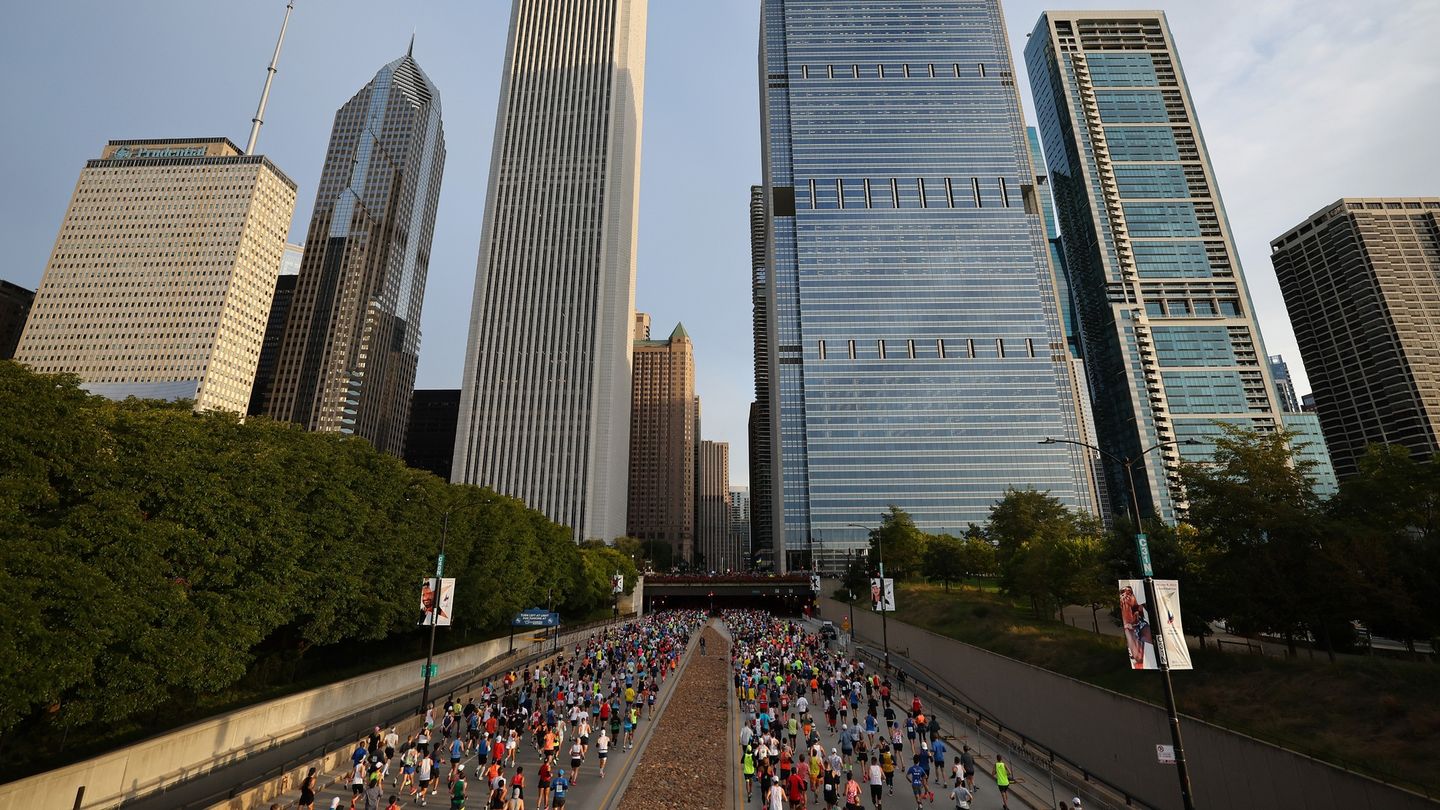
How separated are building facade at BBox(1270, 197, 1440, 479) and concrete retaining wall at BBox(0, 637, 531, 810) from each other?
18831 cm

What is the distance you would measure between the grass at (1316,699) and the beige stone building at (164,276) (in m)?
168

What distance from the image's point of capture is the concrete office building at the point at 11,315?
481 ft

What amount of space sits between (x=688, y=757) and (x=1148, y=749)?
1662 cm

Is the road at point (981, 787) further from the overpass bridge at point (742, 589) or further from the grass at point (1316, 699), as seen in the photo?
the overpass bridge at point (742, 589)

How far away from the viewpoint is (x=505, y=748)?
20.6m

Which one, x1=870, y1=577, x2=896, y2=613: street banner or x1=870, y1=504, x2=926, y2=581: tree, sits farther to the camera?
x1=870, y1=504, x2=926, y2=581: tree

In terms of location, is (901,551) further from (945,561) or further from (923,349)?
(923,349)

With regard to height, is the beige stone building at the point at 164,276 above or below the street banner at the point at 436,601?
above

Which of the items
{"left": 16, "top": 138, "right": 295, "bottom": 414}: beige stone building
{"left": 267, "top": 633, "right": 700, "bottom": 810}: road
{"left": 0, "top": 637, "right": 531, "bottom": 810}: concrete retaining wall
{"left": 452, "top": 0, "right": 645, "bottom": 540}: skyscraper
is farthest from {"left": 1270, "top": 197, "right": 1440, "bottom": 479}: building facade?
{"left": 16, "top": 138, "right": 295, "bottom": 414}: beige stone building

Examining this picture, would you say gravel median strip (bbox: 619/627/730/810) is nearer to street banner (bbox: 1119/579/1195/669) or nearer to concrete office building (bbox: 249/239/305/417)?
street banner (bbox: 1119/579/1195/669)

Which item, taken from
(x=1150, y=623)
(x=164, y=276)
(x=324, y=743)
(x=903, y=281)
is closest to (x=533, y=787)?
(x=324, y=743)

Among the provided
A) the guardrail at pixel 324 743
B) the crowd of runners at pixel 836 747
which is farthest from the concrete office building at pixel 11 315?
the crowd of runners at pixel 836 747

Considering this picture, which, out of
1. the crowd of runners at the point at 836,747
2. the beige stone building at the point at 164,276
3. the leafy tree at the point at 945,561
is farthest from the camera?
the beige stone building at the point at 164,276

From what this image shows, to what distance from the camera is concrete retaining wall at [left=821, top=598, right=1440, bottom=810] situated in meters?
16.5
